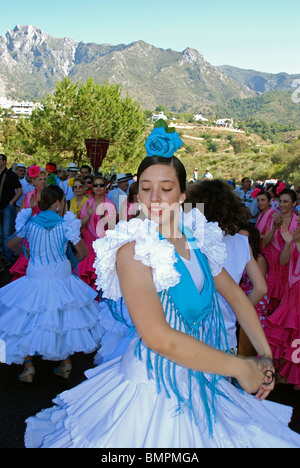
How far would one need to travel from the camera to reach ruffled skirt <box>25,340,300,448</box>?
1.71m

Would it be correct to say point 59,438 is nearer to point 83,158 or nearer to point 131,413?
point 131,413

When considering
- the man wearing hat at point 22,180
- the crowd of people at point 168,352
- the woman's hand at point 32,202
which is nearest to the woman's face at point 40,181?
the woman's hand at point 32,202

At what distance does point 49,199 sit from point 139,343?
3.02 metres

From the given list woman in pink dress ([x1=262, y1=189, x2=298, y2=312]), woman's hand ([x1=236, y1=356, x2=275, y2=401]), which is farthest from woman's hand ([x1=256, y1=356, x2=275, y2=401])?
woman in pink dress ([x1=262, y1=189, x2=298, y2=312])

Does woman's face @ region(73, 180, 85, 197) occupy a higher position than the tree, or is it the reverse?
the tree

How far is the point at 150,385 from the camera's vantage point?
6.03 ft

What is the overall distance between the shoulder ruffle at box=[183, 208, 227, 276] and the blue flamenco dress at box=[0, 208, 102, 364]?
2.47 meters

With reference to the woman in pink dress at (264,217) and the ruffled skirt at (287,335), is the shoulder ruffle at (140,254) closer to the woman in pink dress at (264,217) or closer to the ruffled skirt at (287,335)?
the ruffled skirt at (287,335)

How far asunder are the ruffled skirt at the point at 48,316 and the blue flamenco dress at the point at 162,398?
87.1 inches

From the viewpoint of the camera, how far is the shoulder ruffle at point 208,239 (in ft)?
6.94

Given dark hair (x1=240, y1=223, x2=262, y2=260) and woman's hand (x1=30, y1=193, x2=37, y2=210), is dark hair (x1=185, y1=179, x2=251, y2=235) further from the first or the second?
woman's hand (x1=30, y1=193, x2=37, y2=210)

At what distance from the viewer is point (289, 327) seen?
4.60 m

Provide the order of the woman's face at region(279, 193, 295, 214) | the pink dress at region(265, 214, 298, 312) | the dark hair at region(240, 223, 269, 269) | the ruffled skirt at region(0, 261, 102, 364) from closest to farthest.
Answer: the dark hair at region(240, 223, 269, 269), the ruffled skirt at region(0, 261, 102, 364), the pink dress at region(265, 214, 298, 312), the woman's face at region(279, 193, 295, 214)

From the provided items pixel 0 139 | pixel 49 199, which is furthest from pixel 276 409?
pixel 0 139
